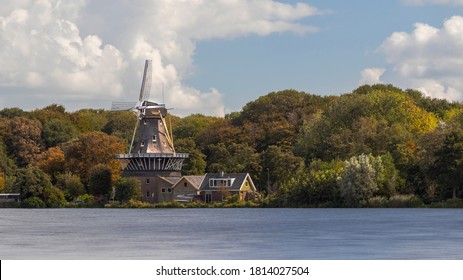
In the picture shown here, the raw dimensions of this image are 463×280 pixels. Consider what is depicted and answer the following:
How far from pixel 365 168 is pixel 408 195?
4004 mm

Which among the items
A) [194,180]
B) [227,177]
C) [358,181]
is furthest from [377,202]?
[194,180]

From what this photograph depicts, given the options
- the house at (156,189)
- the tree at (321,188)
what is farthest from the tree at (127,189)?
the tree at (321,188)

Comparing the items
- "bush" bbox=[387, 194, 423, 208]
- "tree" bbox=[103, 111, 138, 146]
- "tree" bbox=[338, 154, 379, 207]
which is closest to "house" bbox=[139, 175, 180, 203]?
"tree" bbox=[338, 154, 379, 207]

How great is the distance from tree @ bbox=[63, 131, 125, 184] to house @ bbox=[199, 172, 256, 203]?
10363mm

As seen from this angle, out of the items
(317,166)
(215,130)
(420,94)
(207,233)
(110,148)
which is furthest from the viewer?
(420,94)

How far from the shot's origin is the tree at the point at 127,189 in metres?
90.6

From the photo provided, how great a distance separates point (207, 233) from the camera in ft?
159

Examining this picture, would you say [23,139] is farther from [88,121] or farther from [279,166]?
[279,166]

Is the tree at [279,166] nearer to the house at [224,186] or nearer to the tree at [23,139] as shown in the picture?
the house at [224,186]

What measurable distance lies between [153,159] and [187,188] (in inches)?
163

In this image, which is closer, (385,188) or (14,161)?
(385,188)
